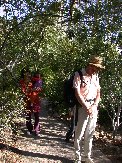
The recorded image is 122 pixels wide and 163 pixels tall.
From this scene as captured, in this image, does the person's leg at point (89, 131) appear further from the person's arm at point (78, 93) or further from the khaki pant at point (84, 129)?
the person's arm at point (78, 93)

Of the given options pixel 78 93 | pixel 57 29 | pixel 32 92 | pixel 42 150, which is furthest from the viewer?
pixel 57 29

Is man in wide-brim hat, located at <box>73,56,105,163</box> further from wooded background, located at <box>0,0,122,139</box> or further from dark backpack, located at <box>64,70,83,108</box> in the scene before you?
wooded background, located at <box>0,0,122,139</box>

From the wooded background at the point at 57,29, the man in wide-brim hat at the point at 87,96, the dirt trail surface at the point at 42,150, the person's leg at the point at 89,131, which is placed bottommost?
the dirt trail surface at the point at 42,150

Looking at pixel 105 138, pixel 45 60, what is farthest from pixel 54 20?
pixel 45 60

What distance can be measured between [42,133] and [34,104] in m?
1.20

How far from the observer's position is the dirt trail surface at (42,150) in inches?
264

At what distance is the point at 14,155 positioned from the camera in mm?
6746

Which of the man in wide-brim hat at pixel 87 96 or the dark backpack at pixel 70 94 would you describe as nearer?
the man in wide-brim hat at pixel 87 96

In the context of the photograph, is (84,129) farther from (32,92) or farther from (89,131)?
(32,92)

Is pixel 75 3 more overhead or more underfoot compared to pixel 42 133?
more overhead

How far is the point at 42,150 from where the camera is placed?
7.50m

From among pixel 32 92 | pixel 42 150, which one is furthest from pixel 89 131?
pixel 32 92

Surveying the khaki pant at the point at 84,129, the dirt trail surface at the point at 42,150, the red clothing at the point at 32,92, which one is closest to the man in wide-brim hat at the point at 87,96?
the khaki pant at the point at 84,129

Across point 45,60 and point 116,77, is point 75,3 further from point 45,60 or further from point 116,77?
point 45,60
